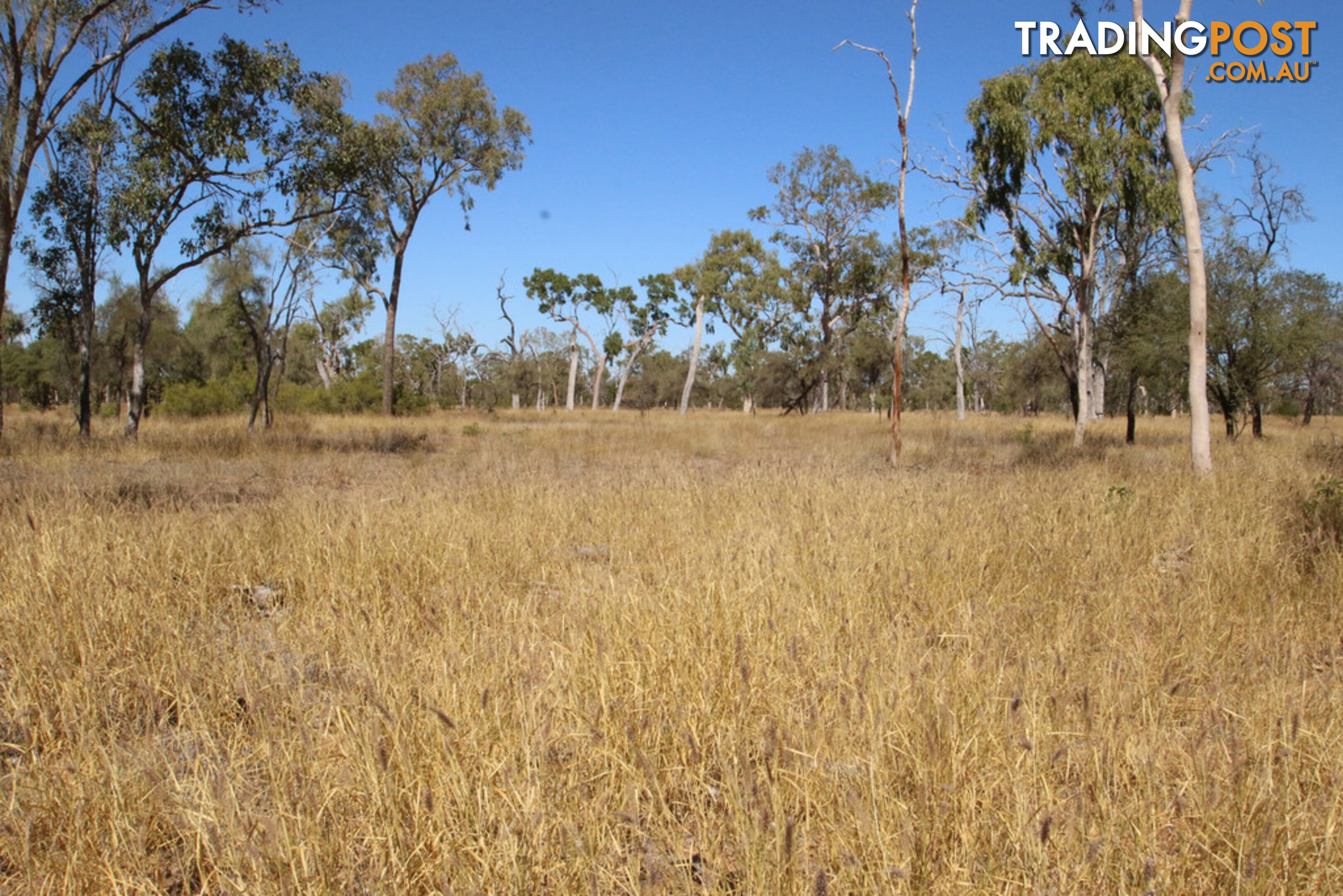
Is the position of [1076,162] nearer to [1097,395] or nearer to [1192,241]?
[1192,241]

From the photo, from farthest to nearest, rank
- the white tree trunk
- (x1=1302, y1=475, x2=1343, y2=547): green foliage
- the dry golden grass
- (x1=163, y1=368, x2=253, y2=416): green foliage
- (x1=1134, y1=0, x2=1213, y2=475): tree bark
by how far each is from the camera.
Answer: the white tree trunk < (x1=163, y1=368, x2=253, y2=416): green foliage < (x1=1134, y1=0, x2=1213, y2=475): tree bark < (x1=1302, y1=475, x2=1343, y2=547): green foliage < the dry golden grass

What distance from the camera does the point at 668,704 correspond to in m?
2.47

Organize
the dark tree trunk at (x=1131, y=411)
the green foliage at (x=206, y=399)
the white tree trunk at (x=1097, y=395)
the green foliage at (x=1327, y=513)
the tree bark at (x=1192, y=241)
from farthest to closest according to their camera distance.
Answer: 1. the white tree trunk at (x=1097, y=395)
2. the green foliage at (x=206, y=399)
3. the dark tree trunk at (x=1131, y=411)
4. the tree bark at (x=1192, y=241)
5. the green foliage at (x=1327, y=513)

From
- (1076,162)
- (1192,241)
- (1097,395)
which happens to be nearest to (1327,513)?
(1192,241)

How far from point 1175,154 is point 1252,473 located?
174 inches

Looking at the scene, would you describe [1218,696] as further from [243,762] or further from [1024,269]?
[1024,269]

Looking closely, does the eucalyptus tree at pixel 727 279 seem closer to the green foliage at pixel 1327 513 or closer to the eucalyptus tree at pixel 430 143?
the eucalyptus tree at pixel 430 143

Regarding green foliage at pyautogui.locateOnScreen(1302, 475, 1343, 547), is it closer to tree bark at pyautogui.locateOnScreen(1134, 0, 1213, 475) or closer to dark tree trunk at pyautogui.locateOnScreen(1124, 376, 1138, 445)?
tree bark at pyautogui.locateOnScreen(1134, 0, 1213, 475)

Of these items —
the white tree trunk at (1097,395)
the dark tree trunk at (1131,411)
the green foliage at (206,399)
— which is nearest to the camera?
the dark tree trunk at (1131,411)

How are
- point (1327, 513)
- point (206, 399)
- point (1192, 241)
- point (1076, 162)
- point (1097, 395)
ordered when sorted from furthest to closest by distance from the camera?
point (1097, 395) < point (206, 399) < point (1076, 162) < point (1192, 241) < point (1327, 513)

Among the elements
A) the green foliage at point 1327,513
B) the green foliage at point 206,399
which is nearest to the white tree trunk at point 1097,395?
the green foliage at point 1327,513

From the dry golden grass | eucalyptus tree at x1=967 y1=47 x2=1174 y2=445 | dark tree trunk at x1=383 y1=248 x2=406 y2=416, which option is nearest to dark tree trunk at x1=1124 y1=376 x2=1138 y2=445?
eucalyptus tree at x1=967 y1=47 x2=1174 y2=445

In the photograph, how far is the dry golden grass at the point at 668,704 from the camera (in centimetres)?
167

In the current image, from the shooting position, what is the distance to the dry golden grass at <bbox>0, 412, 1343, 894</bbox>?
5.49ft
